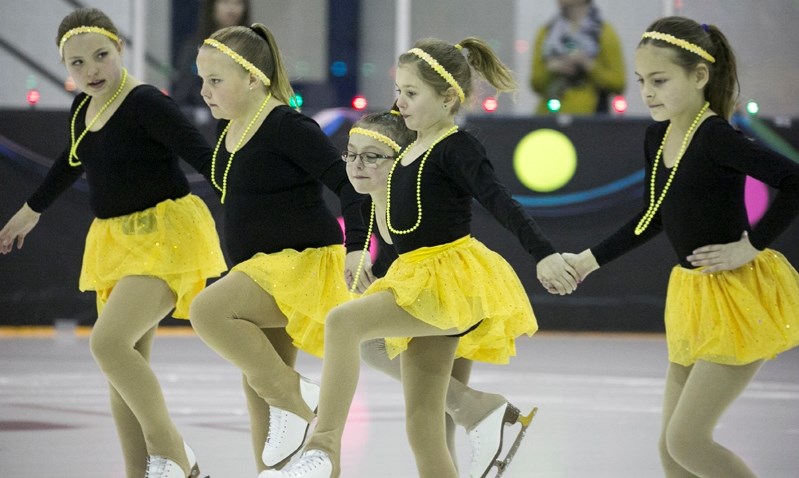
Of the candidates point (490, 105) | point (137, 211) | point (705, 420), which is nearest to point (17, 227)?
point (137, 211)

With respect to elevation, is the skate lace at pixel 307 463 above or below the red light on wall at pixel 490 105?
above

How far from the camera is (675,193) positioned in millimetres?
3193

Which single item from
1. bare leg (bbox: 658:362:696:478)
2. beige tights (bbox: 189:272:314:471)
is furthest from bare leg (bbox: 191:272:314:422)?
bare leg (bbox: 658:362:696:478)

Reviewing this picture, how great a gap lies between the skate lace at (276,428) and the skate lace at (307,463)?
0.45 meters

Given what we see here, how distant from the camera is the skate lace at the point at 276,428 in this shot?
347 cm

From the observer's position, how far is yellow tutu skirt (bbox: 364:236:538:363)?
3162 mm

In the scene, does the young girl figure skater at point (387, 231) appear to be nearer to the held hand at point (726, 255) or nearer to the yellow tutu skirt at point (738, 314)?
the yellow tutu skirt at point (738, 314)

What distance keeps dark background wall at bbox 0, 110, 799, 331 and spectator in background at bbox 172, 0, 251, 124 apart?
1.74 ft

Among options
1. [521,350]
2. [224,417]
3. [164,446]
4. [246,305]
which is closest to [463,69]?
[246,305]

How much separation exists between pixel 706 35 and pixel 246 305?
1.47 metres

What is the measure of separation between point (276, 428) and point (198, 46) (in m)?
4.58

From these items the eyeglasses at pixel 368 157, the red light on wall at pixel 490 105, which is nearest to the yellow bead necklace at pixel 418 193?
the eyeglasses at pixel 368 157

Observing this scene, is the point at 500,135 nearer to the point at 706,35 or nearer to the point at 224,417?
the point at 224,417

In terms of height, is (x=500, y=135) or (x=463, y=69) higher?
(x=463, y=69)
